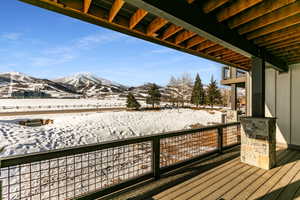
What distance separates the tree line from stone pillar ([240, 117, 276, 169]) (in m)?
20.9

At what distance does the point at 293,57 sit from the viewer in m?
3.61

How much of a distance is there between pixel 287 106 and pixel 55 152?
18.3 feet

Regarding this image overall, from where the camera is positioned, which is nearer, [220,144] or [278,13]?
[278,13]

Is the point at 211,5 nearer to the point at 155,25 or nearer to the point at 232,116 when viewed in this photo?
the point at 155,25

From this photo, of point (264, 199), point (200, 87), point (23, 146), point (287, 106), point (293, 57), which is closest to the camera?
point (264, 199)

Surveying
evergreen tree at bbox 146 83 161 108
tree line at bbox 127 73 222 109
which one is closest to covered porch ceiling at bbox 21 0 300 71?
tree line at bbox 127 73 222 109

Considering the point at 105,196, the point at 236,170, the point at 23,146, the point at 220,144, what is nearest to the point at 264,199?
the point at 236,170

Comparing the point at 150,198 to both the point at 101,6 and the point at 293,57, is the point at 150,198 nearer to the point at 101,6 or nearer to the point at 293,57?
the point at 101,6

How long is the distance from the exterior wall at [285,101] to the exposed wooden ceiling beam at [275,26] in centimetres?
269

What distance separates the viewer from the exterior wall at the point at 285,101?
160 inches

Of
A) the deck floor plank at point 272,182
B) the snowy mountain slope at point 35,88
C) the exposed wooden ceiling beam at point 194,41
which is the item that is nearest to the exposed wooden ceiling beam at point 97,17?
the exposed wooden ceiling beam at point 194,41

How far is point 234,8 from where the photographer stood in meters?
1.82

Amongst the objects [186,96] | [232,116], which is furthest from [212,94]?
[232,116]

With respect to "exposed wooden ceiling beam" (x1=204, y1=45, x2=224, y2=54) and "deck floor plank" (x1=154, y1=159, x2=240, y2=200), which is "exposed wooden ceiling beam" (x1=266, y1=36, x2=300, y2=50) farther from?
"deck floor plank" (x1=154, y1=159, x2=240, y2=200)
